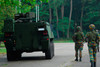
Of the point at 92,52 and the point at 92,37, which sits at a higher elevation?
the point at 92,37

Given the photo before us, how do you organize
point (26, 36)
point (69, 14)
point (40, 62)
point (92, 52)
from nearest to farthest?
point (92, 52), point (40, 62), point (26, 36), point (69, 14)

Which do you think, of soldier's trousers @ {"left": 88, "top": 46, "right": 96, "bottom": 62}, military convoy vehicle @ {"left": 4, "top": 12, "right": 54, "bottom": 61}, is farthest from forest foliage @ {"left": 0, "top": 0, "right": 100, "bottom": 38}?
soldier's trousers @ {"left": 88, "top": 46, "right": 96, "bottom": 62}

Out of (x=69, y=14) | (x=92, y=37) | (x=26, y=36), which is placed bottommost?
(x=26, y=36)

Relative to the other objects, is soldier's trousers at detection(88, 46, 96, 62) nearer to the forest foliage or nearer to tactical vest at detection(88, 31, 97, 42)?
tactical vest at detection(88, 31, 97, 42)

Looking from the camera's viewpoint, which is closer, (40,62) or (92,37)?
(92,37)

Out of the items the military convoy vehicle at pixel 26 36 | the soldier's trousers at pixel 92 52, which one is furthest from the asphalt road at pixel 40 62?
the soldier's trousers at pixel 92 52

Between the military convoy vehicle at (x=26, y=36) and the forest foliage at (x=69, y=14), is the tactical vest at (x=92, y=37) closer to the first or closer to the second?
the military convoy vehicle at (x=26, y=36)

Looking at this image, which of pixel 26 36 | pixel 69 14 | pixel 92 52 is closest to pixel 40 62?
pixel 26 36

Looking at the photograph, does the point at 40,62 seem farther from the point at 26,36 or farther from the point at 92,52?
the point at 92,52

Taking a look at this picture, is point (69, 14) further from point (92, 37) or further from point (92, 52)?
point (92, 52)

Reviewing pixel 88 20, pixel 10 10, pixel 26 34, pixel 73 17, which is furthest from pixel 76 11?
pixel 26 34

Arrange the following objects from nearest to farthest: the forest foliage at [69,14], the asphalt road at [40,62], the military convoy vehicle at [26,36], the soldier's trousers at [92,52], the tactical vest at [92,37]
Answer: the soldier's trousers at [92,52] < the tactical vest at [92,37] < the asphalt road at [40,62] < the military convoy vehicle at [26,36] < the forest foliage at [69,14]

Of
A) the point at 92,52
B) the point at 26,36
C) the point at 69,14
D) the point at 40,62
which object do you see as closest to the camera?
the point at 92,52

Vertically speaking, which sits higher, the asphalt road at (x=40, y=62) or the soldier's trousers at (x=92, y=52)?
the soldier's trousers at (x=92, y=52)
